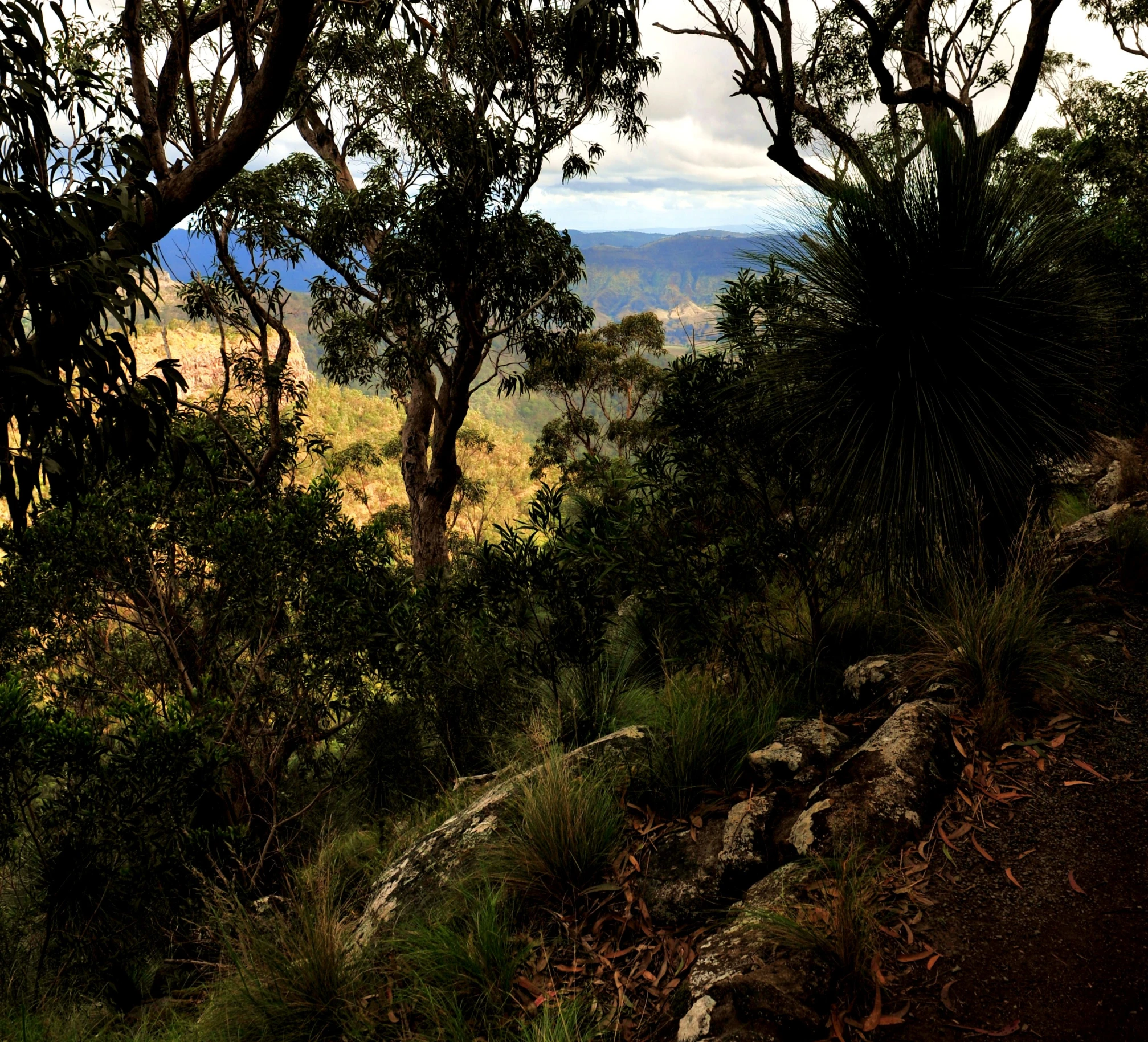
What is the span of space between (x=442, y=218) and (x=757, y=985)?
8.87m

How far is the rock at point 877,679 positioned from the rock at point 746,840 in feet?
3.28

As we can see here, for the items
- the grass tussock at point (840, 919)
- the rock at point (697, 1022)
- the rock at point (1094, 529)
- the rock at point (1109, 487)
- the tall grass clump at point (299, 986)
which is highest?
the rock at point (1094, 529)

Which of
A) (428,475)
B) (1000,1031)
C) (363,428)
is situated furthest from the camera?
(363,428)

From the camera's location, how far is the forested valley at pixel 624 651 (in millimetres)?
2375

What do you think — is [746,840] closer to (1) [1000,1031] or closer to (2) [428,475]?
(1) [1000,1031]

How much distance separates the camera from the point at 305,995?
8.79 feet

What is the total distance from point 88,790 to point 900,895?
5.24m

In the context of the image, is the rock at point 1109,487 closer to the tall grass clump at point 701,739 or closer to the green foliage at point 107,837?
the tall grass clump at point 701,739

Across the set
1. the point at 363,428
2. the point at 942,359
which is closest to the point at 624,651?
the point at 942,359

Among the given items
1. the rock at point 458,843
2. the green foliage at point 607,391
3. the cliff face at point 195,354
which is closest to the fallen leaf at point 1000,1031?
the rock at point 458,843

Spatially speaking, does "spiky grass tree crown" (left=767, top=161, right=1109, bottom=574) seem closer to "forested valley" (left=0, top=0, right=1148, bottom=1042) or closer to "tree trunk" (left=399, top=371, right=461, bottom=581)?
"forested valley" (left=0, top=0, right=1148, bottom=1042)

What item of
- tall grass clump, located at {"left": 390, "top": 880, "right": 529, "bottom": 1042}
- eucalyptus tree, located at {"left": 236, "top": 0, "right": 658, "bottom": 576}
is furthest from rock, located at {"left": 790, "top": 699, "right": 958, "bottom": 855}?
eucalyptus tree, located at {"left": 236, "top": 0, "right": 658, "bottom": 576}

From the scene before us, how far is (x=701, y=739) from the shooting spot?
10.9ft

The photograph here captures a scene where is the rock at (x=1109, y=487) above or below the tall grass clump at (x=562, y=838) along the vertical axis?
above
